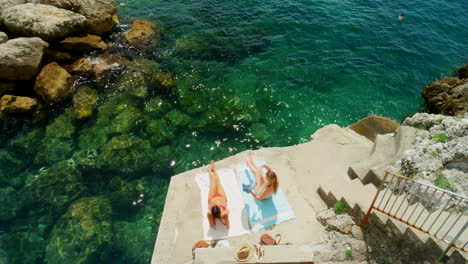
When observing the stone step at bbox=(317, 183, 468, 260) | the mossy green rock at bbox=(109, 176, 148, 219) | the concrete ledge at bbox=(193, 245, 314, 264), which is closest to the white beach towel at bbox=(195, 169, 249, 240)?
the concrete ledge at bbox=(193, 245, 314, 264)

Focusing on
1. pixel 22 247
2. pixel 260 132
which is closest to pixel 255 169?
pixel 260 132

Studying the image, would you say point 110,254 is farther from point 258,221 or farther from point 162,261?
point 258,221

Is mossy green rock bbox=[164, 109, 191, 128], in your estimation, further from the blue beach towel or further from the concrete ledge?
the concrete ledge

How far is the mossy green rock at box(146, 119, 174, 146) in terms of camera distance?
42.1ft

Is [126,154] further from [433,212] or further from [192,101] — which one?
[433,212]

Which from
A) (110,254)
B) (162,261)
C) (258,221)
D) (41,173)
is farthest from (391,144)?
(41,173)

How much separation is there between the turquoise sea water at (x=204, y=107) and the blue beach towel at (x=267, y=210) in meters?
3.66

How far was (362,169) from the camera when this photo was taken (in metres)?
9.19

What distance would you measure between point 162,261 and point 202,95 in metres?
9.16

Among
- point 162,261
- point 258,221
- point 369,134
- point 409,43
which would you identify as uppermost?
point 409,43

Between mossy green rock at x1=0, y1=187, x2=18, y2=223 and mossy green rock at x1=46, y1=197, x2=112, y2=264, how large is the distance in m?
2.12

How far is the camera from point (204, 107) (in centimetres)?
1428

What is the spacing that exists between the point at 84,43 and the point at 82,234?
12078 mm

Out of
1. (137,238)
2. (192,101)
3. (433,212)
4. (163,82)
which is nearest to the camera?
(433,212)
